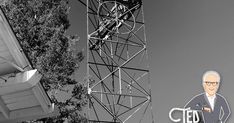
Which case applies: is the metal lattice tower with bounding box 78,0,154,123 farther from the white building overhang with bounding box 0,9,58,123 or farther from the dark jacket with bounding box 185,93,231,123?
the white building overhang with bounding box 0,9,58,123

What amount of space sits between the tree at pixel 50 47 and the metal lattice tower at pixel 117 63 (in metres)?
0.64

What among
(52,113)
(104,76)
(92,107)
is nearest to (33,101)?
(52,113)

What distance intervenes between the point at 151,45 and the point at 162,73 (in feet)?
3.17

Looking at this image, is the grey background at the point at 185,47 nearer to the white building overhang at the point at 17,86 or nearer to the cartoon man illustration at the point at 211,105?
the cartoon man illustration at the point at 211,105

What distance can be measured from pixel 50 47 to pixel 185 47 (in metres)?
3.23

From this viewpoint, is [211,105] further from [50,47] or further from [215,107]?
[50,47]

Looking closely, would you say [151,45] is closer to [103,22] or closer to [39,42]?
[103,22]

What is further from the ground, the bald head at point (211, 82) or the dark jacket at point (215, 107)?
the bald head at point (211, 82)

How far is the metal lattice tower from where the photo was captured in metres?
7.90

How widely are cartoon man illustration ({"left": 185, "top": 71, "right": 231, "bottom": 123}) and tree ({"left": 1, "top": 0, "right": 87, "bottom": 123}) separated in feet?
9.60

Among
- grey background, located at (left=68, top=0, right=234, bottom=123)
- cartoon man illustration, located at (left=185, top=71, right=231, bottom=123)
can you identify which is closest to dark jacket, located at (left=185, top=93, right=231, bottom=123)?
cartoon man illustration, located at (left=185, top=71, right=231, bottom=123)

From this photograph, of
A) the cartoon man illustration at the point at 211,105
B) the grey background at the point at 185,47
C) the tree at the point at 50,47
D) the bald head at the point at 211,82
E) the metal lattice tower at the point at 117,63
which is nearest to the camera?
the cartoon man illustration at the point at 211,105

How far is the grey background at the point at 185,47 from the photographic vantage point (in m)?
8.08

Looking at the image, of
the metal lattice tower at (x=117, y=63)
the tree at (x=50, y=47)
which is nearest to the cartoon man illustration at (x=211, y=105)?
the metal lattice tower at (x=117, y=63)
